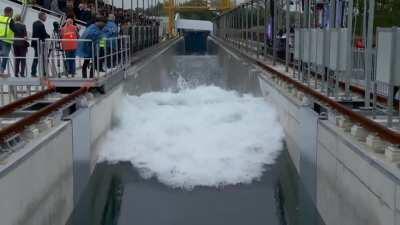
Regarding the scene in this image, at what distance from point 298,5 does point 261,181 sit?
7.76 metres

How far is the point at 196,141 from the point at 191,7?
8211 cm

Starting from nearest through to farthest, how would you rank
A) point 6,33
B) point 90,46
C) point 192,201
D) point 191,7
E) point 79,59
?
point 192,201 → point 6,33 → point 90,46 → point 79,59 → point 191,7

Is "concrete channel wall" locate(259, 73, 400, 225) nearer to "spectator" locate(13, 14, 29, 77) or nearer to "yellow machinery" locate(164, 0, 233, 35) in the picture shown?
"spectator" locate(13, 14, 29, 77)

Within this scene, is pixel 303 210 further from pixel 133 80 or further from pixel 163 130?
pixel 133 80

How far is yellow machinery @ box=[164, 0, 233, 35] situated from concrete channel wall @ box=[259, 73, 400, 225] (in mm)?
79802

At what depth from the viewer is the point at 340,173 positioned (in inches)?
392

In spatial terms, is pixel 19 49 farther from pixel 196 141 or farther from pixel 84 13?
pixel 84 13

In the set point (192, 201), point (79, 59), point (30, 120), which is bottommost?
point (192, 201)

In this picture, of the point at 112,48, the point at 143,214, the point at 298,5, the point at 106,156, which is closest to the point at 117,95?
the point at 112,48

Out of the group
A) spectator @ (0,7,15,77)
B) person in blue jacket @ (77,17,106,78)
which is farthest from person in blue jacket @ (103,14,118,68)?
spectator @ (0,7,15,77)

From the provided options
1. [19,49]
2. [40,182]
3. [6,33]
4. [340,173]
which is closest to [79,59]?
[19,49]

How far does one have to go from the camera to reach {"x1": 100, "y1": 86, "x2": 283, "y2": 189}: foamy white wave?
15.2 m

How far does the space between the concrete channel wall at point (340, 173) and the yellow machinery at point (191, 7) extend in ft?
262

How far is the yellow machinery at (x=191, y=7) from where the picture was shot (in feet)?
311
